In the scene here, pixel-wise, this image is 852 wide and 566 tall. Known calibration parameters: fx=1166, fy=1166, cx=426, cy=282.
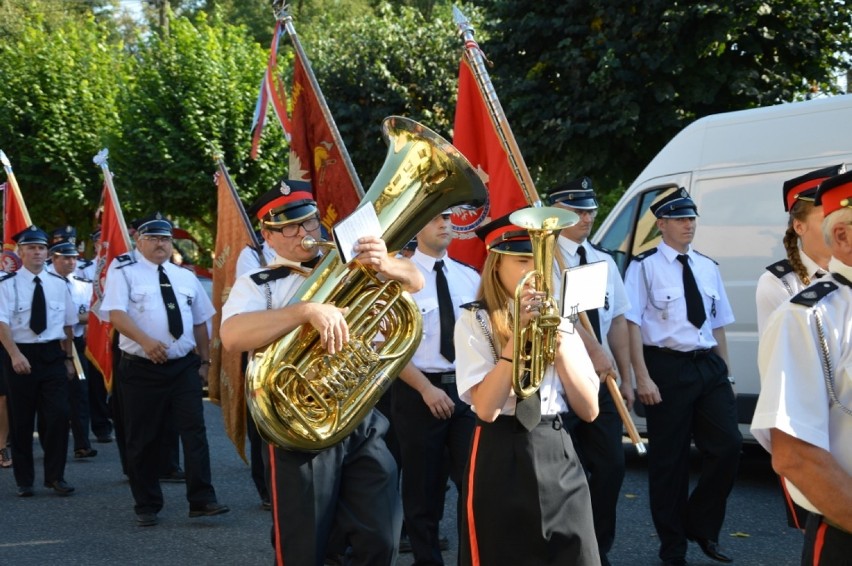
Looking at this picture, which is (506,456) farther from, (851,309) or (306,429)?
(851,309)

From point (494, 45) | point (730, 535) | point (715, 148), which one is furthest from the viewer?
point (494, 45)

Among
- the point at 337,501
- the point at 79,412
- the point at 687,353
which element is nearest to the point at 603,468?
the point at 687,353

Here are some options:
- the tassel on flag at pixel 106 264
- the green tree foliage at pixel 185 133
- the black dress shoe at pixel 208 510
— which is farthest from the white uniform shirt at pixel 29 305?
the green tree foliage at pixel 185 133

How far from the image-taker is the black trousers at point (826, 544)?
2795 millimetres

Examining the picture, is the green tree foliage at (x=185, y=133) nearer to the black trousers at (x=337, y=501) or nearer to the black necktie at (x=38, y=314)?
the black necktie at (x=38, y=314)

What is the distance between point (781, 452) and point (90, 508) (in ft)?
21.9

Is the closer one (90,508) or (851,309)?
(851,309)

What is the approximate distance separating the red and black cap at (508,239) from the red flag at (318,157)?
3579 mm

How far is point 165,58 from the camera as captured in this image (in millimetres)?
24547

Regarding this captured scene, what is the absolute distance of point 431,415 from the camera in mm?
6172

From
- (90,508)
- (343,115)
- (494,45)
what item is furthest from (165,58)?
(90,508)

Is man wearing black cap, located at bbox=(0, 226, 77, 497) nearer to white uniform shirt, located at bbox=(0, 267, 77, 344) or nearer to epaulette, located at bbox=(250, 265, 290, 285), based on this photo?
white uniform shirt, located at bbox=(0, 267, 77, 344)

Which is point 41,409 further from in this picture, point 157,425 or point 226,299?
Result: point 226,299

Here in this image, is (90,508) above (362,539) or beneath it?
beneath
